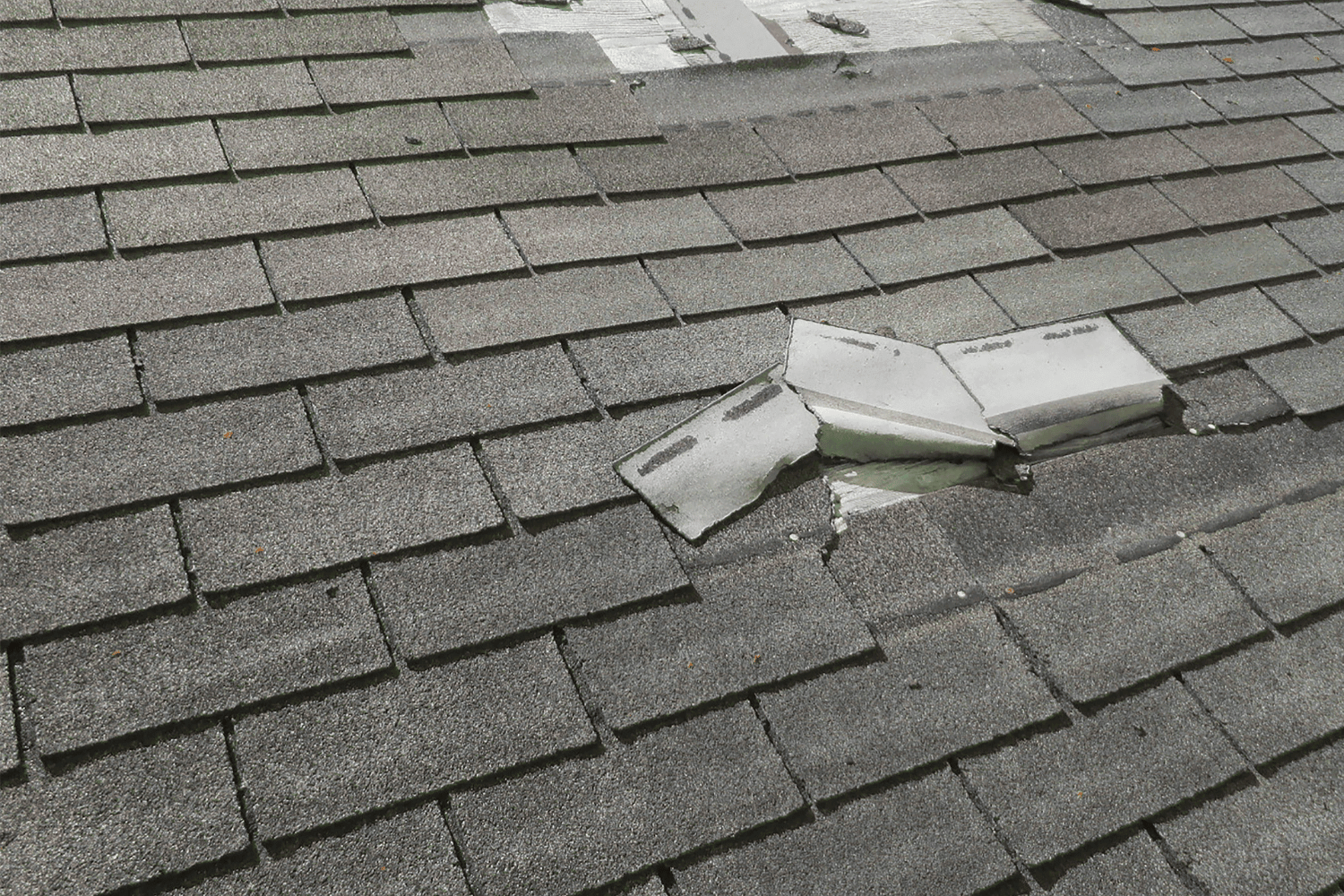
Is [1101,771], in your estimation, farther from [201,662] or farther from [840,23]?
[840,23]

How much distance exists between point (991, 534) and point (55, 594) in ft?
5.54

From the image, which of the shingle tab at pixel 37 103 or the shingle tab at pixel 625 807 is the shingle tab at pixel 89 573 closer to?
the shingle tab at pixel 625 807

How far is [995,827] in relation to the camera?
62.7 inches

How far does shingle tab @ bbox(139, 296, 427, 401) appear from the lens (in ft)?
6.00

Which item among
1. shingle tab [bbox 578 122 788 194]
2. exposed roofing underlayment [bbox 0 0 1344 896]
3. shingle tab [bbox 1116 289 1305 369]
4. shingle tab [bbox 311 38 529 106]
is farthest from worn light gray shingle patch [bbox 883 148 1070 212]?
shingle tab [bbox 311 38 529 106]

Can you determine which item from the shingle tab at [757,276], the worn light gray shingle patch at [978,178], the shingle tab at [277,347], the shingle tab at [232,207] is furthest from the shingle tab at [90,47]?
the worn light gray shingle patch at [978,178]

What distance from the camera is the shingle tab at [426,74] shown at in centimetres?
249

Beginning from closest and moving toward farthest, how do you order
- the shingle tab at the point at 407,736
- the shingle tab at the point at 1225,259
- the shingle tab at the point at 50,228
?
the shingle tab at the point at 407,736, the shingle tab at the point at 50,228, the shingle tab at the point at 1225,259

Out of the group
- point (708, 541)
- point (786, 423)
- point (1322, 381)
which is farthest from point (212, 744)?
point (1322, 381)

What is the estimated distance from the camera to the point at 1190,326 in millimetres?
2525

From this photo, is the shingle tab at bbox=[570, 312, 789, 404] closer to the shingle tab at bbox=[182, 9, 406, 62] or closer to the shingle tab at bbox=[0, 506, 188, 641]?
the shingle tab at bbox=[0, 506, 188, 641]

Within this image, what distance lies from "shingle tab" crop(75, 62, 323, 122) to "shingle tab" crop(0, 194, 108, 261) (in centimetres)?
30

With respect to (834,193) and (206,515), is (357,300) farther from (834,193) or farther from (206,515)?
(834,193)

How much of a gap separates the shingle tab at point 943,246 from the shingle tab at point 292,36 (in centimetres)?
141
